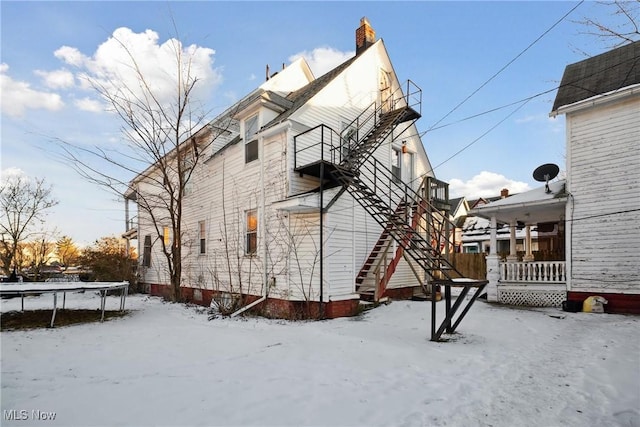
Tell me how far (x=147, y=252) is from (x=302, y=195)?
45.1 feet

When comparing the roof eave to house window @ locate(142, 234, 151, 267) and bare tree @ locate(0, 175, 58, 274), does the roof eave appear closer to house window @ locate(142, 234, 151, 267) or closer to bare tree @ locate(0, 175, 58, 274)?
house window @ locate(142, 234, 151, 267)

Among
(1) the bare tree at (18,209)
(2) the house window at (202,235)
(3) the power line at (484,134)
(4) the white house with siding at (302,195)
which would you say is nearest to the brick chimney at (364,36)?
(4) the white house with siding at (302,195)

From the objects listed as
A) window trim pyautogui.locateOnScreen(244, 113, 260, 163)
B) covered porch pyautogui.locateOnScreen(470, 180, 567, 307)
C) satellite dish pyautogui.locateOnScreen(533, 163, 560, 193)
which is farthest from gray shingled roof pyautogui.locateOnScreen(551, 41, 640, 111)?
window trim pyautogui.locateOnScreen(244, 113, 260, 163)

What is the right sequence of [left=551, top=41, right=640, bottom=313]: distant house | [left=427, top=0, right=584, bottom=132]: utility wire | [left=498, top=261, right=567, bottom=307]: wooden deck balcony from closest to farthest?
1. [left=427, top=0, right=584, bottom=132]: utility wire
2. [left=551, top=41, right=640, bottom=313]: distant house
3. [left=498, top=261, right=567, bottom=307]: wooden deck balcony

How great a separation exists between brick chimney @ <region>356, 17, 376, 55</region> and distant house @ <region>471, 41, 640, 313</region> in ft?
24.8

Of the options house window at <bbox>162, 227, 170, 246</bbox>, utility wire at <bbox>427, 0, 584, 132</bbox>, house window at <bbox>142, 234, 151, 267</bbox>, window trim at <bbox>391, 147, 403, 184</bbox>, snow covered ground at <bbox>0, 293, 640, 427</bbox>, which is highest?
utility wire at <bbox>427, 0, 584, 132</bbox>

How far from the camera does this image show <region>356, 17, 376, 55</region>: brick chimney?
576 inches

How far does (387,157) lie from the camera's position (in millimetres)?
14203

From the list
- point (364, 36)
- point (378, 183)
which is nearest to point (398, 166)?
point (378, 183)

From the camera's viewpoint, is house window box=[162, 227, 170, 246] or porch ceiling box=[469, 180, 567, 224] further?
house window box=[162, 227, 170, 246]

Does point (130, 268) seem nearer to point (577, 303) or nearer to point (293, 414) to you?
point (293, 414)

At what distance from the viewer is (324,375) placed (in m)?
5.10

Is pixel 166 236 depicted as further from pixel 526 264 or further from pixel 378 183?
pixel 526 264

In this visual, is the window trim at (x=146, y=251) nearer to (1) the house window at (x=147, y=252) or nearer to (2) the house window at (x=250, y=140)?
(1) the house window at (x=147, y=252)
